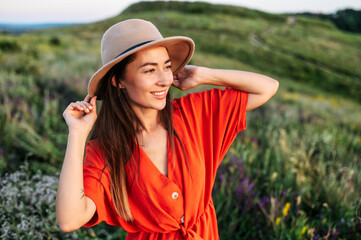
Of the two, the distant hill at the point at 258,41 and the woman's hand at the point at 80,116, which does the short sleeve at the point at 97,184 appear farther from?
the distant hill at the point at 258,41

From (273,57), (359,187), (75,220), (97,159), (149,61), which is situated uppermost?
(149,61)

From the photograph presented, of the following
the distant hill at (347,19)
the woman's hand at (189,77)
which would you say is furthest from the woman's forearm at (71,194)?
the distant hill at (347,19)

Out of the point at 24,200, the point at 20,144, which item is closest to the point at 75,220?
the point at 24,200

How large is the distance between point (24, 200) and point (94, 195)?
1576 millimetres

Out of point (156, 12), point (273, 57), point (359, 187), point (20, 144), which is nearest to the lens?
point (359, 187)

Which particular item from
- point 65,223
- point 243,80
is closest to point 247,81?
point 243,80

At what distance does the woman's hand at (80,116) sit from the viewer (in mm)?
1575

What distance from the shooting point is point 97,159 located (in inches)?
65.4

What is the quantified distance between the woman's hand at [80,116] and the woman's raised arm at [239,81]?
690 millimetres

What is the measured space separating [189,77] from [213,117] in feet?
1.10

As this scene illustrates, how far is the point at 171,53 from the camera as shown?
1.93 meters

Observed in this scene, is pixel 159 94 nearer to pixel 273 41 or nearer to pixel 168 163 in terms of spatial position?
pixel 168 163

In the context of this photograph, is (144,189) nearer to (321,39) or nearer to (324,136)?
(324,136)

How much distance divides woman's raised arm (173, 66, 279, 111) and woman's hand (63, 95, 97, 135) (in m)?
0.69
